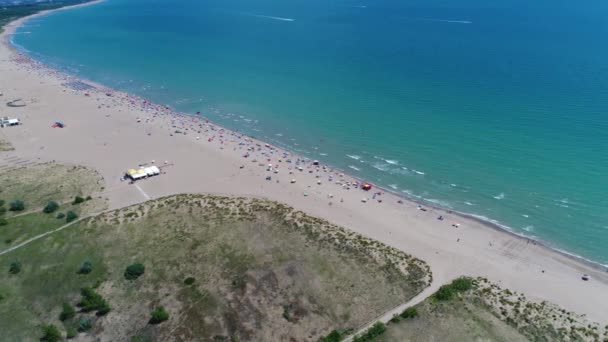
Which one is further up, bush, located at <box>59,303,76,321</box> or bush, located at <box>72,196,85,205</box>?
bush, located at <box>72,196,85,205</box>

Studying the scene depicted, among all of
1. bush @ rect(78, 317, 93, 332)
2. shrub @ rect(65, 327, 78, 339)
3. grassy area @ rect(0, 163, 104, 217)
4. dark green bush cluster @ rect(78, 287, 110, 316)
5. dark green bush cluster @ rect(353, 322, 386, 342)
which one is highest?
grassy area @ rect(0, 163, 104, 217)

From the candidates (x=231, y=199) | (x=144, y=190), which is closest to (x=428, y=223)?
(x=231, y=199)

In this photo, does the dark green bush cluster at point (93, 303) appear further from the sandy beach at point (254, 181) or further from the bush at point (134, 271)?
the sandy beach at point (254, 181)

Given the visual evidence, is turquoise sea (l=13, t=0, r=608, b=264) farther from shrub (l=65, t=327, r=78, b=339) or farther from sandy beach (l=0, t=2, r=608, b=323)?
shrub (l=65, t=327, r=78, b=339)

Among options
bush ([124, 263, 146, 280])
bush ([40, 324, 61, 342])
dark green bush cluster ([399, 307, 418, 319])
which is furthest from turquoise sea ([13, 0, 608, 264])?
bush ([40, 324, 61, 342])

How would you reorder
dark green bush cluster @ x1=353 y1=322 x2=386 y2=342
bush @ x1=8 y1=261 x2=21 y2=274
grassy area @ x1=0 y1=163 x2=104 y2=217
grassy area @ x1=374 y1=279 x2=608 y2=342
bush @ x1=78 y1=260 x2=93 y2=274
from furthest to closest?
grassy area @ x1=0 y1=163 x2=104 y2=217
bush @ x1=8 y1=261 x2=21 y2=274
bush @ x1=78 y1=260 x2=93 y2=274
grassy area @ x1=374 y1=279 x2=608 y2=342
dark green bush cluster @ x1=353 y1=322 x2=386 y2=342

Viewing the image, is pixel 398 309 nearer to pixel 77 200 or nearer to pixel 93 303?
pixel 93 303

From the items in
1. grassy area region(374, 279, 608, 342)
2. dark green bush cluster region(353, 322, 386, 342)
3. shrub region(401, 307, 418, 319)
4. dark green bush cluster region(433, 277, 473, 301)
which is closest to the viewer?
dark green bush cluster region(353, 322, 386, 342)

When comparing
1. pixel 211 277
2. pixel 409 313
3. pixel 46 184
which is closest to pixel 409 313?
pixel 409 313

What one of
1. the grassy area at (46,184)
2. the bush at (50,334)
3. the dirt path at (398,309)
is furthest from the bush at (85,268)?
the dirt path at (398,309)
